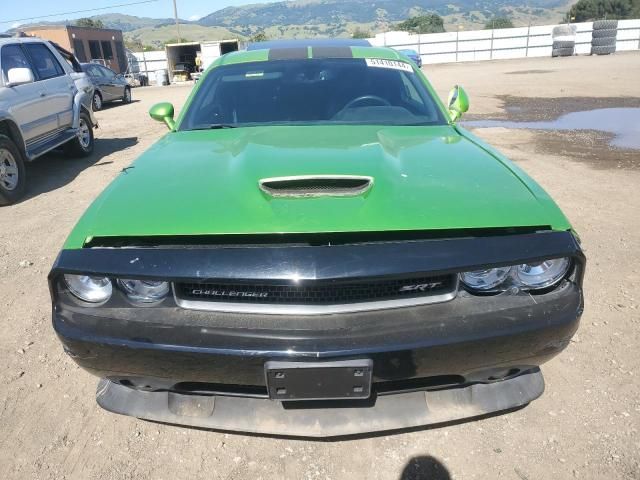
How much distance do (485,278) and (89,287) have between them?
1.48 meters

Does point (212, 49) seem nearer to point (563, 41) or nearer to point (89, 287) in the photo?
point (563, 41)

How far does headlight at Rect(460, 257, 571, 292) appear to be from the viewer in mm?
1771

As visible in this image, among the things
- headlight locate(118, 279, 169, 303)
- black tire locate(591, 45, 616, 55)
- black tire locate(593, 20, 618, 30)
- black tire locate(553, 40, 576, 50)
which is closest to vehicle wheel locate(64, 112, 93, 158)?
headlight locate(118, 279, 169, 303)

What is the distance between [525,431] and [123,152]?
835cm

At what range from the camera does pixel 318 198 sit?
183 cm

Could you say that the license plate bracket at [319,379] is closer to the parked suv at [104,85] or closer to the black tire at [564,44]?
the parked suv at [104,85]

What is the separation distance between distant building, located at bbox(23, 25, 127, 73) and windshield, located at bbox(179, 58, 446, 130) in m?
29.1

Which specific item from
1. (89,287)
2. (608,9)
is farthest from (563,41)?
(608,9)

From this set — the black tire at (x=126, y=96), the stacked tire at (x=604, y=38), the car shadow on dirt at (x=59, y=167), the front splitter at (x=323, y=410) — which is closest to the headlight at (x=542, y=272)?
the front splitter at (x=323, y=410)

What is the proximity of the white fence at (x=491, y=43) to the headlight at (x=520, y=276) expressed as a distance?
1436 inches

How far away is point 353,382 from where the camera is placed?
166cm

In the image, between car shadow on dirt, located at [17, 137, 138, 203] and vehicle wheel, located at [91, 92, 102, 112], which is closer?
car shadow on dirt, located at [17, 137, 138, 203]

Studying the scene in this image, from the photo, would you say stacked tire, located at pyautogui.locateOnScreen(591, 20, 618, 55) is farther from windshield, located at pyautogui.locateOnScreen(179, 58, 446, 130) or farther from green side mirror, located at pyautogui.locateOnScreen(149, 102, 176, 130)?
green side mirror, located at pyautogui.locateOnScreen(149, 102, 176, 130)

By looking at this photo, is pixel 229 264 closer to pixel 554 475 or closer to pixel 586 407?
pixel 554 475
